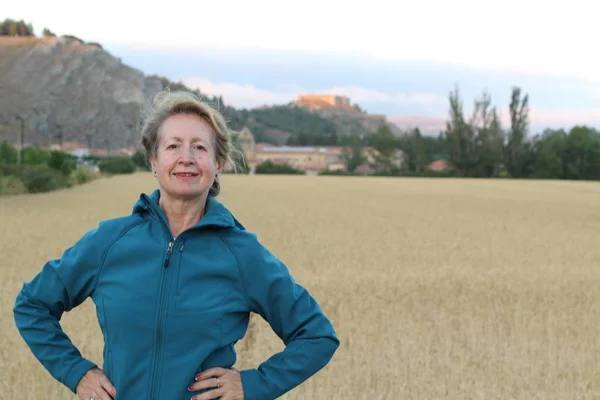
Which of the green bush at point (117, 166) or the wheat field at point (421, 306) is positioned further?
the green bush at point (117, 166)

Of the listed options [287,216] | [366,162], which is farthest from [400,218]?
[366,162]

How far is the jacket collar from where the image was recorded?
9.32 feet

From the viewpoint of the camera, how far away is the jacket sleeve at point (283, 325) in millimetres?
2863

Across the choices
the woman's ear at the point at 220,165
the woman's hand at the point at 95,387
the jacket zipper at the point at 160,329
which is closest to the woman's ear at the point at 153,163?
the woman's ear at the point at 220,165

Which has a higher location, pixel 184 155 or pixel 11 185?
pixel 184 155

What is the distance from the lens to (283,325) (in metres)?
2.93

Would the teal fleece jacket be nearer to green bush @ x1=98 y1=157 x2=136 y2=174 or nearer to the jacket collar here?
the jacket collar

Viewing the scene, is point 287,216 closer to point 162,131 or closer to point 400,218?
point 400,218

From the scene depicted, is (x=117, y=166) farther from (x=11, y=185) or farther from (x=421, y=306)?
(x=421, y=306)

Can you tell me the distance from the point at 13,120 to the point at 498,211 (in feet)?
465

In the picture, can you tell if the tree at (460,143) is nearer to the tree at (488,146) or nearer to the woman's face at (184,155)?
the tree at (488,146)

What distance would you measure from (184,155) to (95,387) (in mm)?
853

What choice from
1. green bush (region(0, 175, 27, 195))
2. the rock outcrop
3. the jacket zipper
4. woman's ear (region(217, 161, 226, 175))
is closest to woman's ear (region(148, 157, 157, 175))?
woman's ear (region(217, 161, 226, 175))

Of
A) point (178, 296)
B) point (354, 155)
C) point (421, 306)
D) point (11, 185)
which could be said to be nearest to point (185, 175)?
point (178, 296)
